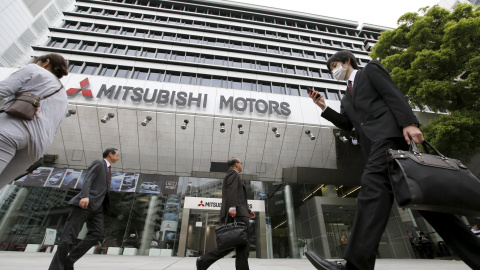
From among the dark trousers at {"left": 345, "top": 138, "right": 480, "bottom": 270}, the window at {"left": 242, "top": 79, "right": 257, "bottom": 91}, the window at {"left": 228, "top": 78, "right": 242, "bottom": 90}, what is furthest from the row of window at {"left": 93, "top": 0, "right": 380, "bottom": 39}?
the dark trousers at {"left": 345, "top": 138, "right": 480, "bottom": 270}

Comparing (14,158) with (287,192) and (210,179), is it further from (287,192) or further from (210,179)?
(287,192)

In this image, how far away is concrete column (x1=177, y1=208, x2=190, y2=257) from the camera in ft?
32.8

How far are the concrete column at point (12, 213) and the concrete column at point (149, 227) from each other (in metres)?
6.13

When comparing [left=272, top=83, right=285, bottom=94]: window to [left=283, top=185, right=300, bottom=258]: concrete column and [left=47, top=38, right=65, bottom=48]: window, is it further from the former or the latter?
[left=47, top=38, right=65, bottom=48]: window

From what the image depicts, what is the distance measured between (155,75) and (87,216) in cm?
1586

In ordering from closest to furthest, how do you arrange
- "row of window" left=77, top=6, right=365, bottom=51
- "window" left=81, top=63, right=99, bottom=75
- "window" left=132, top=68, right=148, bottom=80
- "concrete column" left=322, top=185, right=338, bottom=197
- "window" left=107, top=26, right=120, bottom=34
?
"concrete column" left=322, top=185, right=338, bottom=197
"window" left=81, top=63, right=99, bottom=75
"window" left=132, top=68, right=148, bottom=80
"window" left=107, top=26, right=120, bottom=34
"row of window" left=77, top=6, right=365, bottom=51

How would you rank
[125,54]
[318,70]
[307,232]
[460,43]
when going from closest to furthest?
[460,43]
[307,232]
[125,54]
[318,70]

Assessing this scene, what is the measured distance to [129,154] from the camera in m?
12.7

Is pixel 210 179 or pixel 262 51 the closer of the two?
pixel 210 179

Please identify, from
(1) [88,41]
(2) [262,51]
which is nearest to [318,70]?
(2) [262,51]

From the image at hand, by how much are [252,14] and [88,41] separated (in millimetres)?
17633

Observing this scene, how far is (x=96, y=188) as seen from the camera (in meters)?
3.16

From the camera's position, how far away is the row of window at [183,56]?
18438 mm

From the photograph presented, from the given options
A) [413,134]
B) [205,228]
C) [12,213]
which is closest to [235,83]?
[205,228]
